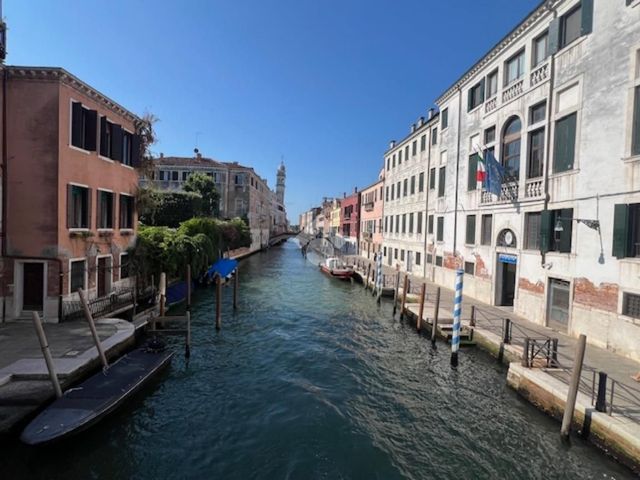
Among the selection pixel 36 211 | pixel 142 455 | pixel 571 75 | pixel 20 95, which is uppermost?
pixel 571 75

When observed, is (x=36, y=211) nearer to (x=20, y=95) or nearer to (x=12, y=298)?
(x=12, y=298)

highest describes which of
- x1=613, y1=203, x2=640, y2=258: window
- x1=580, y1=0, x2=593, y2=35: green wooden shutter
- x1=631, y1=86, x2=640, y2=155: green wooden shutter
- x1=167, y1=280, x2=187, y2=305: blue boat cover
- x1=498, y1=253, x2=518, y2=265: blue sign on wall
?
x1=580, y1=0, x2=593, y2=35: green wooden shutter

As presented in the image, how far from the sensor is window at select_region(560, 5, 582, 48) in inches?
470

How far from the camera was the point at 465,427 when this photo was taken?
26.3ft

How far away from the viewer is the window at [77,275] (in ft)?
41.8

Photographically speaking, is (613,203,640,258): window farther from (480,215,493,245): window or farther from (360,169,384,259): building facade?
(360,169,384,259): building facade

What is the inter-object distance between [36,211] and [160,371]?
6.88 meters

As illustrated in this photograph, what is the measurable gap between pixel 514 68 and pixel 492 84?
161 cm

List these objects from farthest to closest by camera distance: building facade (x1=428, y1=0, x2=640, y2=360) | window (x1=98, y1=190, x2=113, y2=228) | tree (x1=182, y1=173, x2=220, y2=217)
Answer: tree (x1=182, y1=173, x2=220, y2=217)
window (x1=98, y1=190, x2=113, y2=228)
building facade (x1=428, y1=0, x2=640, y2=360)

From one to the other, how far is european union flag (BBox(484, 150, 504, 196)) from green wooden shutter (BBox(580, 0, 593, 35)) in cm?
484

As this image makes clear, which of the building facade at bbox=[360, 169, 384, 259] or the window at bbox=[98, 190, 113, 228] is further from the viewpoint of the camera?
the building facade at bbox=[360, 169, 384, 259]

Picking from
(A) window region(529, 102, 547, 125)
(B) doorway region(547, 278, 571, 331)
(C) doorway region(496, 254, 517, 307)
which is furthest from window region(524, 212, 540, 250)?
(A) window region(529, 102, 547, 125)

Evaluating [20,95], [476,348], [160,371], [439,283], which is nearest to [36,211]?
[20,95]

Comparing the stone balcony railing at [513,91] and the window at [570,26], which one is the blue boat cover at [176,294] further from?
the window at [570,26]
